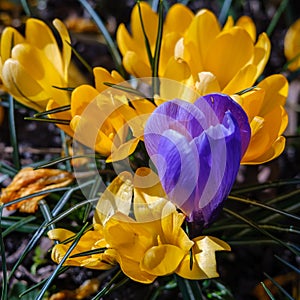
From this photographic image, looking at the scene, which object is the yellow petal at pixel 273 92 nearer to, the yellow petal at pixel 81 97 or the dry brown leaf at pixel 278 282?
the yellow petal at pixel 81 97

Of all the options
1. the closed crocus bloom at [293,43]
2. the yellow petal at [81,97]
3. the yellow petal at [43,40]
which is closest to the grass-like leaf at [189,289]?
the yellow petal at [81,97]

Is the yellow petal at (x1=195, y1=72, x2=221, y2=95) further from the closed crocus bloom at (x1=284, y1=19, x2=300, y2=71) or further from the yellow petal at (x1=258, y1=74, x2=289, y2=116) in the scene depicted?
the closed crocus bloom at (x1=284, y1=19, x2=300, y2=71)

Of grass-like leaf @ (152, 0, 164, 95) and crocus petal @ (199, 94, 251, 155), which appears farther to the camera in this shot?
grass-like leaf @ (152, 0, 164, 95)

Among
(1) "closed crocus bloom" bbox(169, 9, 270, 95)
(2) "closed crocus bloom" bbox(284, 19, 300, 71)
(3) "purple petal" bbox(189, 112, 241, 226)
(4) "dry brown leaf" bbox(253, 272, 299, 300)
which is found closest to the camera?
(3) "purple petal" bbox(189, 112, 241, 226)

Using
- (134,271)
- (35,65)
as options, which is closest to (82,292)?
(134,271)

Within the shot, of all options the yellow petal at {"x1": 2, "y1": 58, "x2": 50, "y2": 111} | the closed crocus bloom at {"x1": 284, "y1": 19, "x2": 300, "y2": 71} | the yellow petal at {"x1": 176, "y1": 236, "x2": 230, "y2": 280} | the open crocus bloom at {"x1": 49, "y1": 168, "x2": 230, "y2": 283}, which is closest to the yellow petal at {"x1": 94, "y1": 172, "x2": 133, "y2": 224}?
the open crocus bloom at {"x1": 49, "y1": 168, "x2": 230, "y2": 283}

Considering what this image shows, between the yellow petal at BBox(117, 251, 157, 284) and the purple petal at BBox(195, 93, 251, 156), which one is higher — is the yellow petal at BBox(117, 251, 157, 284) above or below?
below

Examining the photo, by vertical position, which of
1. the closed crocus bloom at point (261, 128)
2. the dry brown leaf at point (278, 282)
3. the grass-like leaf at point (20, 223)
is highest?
the closed crocus bloom at point (261, 128)

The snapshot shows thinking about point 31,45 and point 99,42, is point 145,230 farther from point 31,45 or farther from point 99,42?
point 99,42
